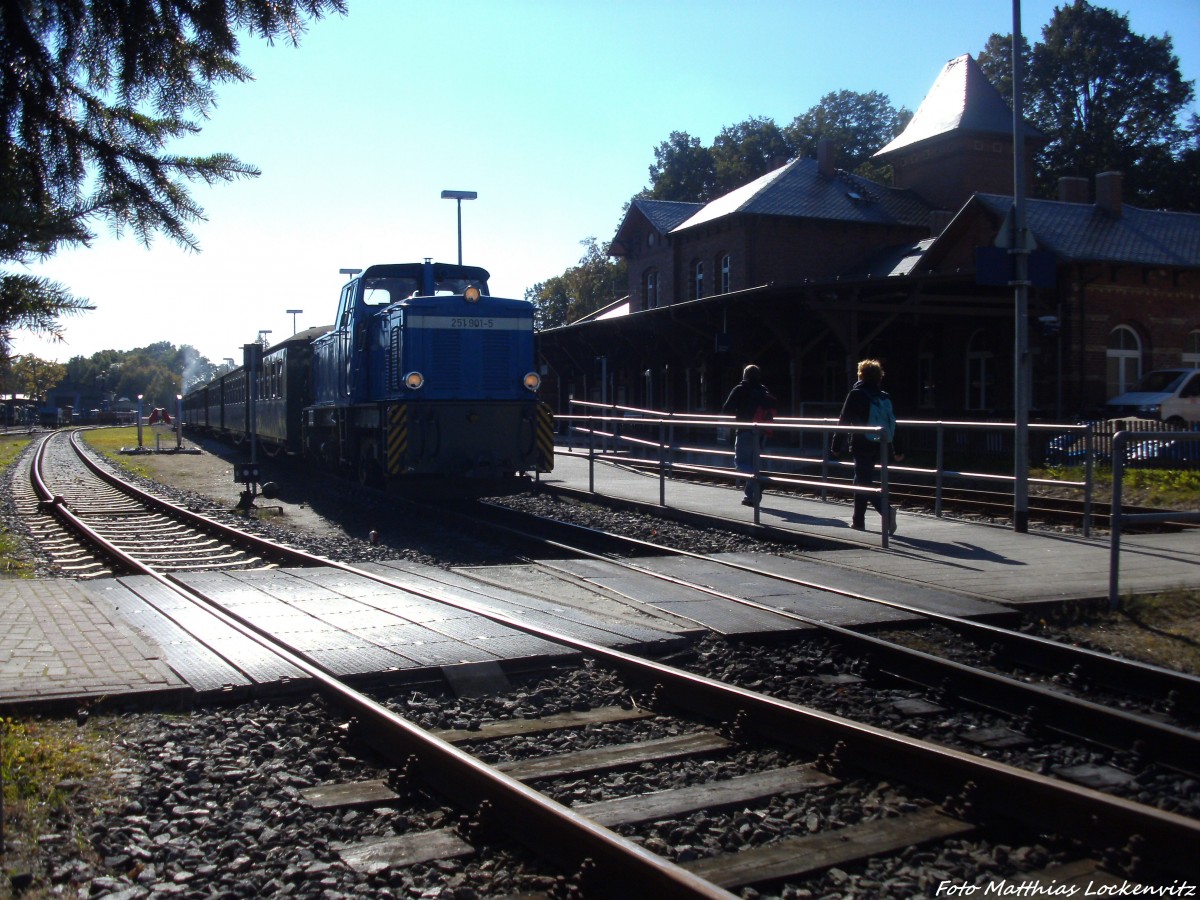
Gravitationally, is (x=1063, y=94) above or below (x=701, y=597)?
above

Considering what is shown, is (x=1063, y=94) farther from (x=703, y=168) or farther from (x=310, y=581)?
(x=310, y=581)

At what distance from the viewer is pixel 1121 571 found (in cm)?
897

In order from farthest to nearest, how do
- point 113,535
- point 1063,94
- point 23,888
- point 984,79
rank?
point 1063,94, point 984,79, point 113,535, point 23,888

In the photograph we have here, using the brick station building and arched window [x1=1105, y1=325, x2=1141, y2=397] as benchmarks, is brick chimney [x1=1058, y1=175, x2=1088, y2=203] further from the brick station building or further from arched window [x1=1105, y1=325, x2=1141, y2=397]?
arched window [x1=1105, y1=325, x2=1141, y2=397]

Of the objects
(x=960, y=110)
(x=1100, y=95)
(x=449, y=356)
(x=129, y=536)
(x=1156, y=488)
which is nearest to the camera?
(x=129, y=536)

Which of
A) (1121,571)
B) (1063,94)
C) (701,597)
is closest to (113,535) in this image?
(701,597)

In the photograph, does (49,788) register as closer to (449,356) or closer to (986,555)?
(986,555)

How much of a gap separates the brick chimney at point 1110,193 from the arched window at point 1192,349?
16.1ft

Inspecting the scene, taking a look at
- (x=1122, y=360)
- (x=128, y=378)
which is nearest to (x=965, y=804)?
(x=1122, y=360)

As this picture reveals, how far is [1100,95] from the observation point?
6850 cm

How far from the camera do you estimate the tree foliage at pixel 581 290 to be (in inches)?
3076

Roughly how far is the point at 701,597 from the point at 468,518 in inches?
254

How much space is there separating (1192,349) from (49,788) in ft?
113

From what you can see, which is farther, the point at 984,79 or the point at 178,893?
the point at 984,79
